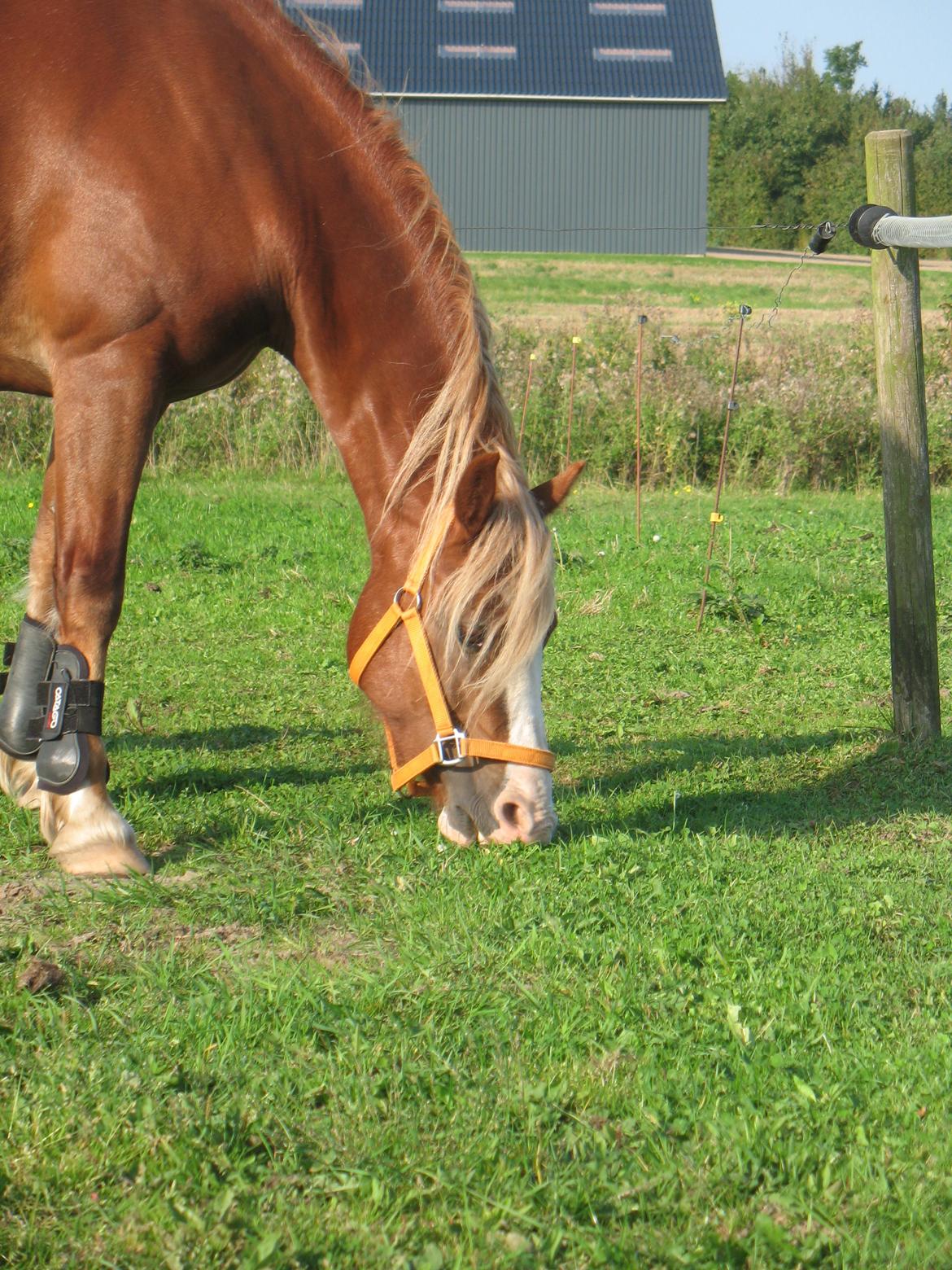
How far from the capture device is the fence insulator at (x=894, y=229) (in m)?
4.06

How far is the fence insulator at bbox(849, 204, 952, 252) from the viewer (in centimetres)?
406

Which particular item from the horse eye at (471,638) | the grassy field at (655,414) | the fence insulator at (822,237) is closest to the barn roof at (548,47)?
the grassy field at (655,414)

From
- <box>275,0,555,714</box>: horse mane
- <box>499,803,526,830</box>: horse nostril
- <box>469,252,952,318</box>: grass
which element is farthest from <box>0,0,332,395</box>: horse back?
<box>469,252,952,318</box>: grass

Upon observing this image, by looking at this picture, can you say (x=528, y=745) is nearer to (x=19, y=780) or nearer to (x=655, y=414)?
(x=19, y=780)

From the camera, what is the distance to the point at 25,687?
3.62 metres

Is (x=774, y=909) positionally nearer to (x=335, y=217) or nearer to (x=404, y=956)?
(x=404, y=956)

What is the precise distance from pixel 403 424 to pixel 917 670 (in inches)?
94.0

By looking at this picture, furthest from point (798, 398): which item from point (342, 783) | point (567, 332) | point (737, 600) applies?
point (342, 783)

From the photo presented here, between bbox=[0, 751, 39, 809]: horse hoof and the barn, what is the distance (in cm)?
3154

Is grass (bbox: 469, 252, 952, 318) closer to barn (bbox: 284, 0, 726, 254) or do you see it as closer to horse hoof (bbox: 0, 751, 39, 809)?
barn (bbox: 284, 0, 726, 254)

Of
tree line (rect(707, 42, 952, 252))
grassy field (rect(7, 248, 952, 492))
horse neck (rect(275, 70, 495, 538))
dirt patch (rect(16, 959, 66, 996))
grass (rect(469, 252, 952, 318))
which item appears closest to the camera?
dirt patch (rect(16, 959, 66, 996))

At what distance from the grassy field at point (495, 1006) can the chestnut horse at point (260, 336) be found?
360 millimetres

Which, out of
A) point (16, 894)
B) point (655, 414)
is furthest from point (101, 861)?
point (655, 414)

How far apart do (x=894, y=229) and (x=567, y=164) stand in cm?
3280
